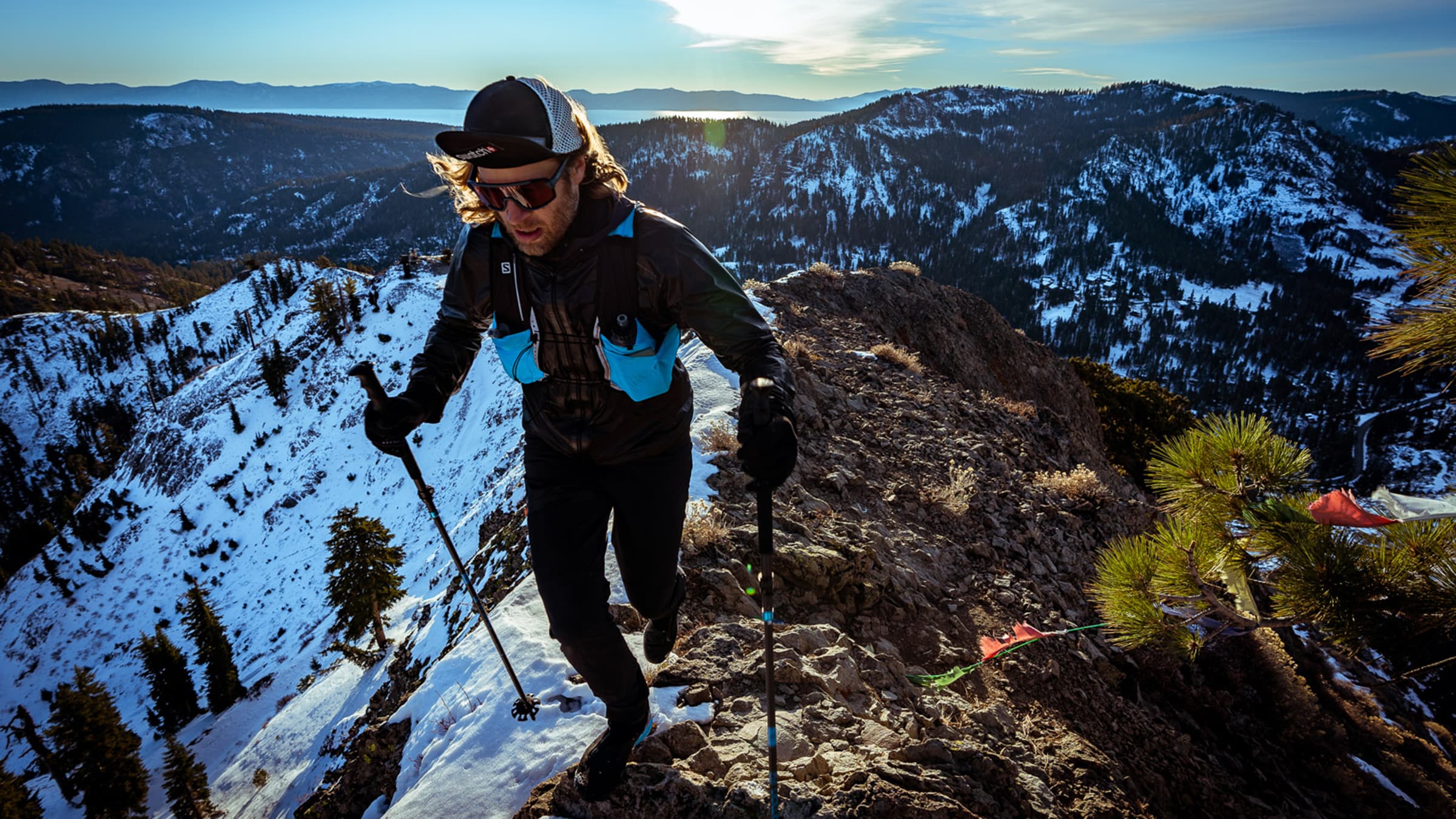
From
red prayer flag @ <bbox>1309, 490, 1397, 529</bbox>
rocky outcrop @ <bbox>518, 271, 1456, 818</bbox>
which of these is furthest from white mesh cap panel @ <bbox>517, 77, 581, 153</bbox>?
red prayer flag @ <bbox>1309, 490, 1397, 529</bbox>

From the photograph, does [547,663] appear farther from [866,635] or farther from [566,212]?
[566,212]

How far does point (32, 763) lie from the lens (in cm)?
4653

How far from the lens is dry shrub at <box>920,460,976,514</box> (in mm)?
8812

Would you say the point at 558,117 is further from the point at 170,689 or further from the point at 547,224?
the point at 170,689

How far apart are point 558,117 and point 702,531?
4044mm

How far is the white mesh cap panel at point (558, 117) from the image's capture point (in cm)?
338


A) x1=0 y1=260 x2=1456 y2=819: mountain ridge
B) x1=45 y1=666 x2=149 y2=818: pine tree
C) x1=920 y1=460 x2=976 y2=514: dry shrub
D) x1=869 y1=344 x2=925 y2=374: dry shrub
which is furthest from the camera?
x1=45 y1=666 x2=149 y2=818: pine tree

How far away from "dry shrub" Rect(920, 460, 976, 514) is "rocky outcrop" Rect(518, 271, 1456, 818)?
4 cm

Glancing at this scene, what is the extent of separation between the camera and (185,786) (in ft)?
99.2

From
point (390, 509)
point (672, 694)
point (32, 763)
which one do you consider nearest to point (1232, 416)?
point (672, 694)

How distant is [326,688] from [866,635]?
2723 centimetres

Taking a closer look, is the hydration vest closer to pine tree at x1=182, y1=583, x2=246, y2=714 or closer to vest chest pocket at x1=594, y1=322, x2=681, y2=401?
vest chest pocket at x1=594, y1=322, x2=681, y2=401

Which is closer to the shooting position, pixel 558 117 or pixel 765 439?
pixel 765 439

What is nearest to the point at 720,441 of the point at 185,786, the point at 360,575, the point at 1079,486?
the point at 1079,486
